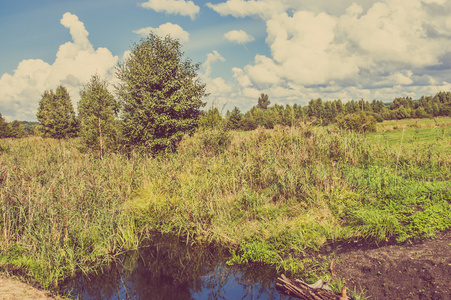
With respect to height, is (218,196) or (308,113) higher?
(308,113)

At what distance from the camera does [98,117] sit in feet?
51.8

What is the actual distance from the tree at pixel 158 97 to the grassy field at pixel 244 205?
297 centimetres

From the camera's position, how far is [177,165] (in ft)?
35.7

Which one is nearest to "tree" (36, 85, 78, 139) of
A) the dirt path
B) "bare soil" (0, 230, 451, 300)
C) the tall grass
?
the tall grass

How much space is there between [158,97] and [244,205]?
783cm

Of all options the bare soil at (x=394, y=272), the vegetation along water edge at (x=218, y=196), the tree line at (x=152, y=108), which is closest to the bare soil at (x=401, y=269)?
the bare soil at (x=394, y=272)

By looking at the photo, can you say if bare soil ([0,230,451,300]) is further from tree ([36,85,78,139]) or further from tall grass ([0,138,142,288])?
tree ([36,85,78,139])

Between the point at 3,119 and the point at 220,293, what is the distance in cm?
5314

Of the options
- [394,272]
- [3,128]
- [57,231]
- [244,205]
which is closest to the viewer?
[394,272]

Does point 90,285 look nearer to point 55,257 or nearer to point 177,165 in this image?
point 55,257

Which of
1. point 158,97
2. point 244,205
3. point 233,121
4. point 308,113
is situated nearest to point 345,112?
point 308,113

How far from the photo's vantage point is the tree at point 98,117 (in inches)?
593

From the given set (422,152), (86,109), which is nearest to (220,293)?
(422,152)

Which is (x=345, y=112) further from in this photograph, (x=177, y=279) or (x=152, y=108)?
(x=177, y=279)
